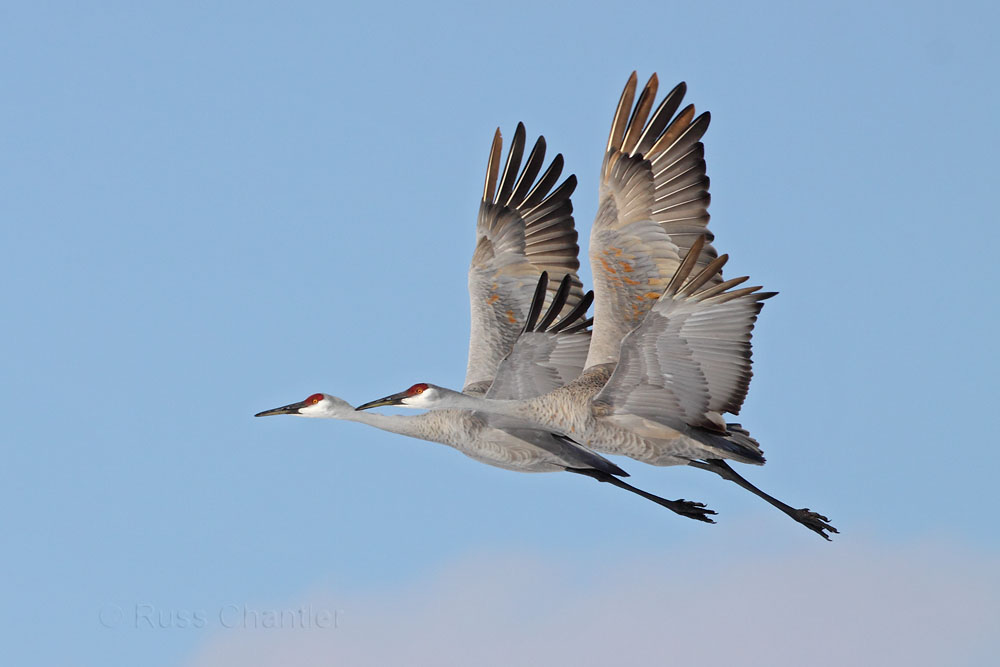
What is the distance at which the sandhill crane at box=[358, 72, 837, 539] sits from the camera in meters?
19.1

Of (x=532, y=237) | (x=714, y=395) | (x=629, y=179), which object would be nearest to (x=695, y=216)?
(x=629, y=179)

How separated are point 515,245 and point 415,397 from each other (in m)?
4.44

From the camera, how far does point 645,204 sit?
2352 centimetres

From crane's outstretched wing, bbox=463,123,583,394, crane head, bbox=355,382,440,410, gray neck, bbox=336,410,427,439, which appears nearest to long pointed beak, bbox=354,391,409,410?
crane head, bbox=355,382,440,410

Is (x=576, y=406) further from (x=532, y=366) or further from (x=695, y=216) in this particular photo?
(x=695, y=216)

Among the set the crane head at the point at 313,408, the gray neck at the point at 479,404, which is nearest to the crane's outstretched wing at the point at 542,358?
the gray neck at the point at 479,404

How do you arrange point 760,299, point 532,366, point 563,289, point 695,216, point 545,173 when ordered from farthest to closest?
point 545,173
point 695,216
point 532,366
point 563,289
point 760,299

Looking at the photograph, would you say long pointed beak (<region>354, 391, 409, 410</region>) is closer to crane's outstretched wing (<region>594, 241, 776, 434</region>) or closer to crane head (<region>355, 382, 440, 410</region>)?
crane head (<region>355, 382, 440, 410</region>)

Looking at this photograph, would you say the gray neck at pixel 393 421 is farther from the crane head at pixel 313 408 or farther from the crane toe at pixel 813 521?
the crane toe at pixel 813 521

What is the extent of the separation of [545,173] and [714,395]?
20.9 feet

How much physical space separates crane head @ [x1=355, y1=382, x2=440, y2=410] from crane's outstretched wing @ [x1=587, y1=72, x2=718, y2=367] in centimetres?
267

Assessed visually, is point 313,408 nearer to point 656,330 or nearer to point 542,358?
point 542,358

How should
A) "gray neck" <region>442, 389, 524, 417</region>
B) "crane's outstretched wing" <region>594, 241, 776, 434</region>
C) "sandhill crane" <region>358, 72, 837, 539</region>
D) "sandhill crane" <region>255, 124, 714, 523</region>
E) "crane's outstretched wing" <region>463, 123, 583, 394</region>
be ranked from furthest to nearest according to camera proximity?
1. "crane's outstretched wing" <region>463, 123, 583, 394</region>
2. "sandhill crane" <region>255, 124, 714, 523</region>
3. "gray neck" <region>442, 389, 524, 417</region>
4. "sandhill crane" <region>358, 72, 837, 539</region>
5. "crane's outstretched wing" <region>594, 241, 776, 434</region>

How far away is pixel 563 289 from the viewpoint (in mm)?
19938
